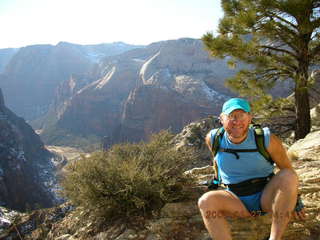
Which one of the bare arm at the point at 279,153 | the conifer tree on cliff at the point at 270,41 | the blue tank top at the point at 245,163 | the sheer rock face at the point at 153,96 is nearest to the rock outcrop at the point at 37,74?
the sheer rock face at the point at 153,96

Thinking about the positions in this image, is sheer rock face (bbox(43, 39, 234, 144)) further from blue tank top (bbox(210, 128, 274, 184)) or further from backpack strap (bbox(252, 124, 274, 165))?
backpack strap (bbox(252, 124, 274, 165))

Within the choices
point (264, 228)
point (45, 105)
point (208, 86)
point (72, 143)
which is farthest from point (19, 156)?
point (45, 105)

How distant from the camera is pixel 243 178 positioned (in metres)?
2.42

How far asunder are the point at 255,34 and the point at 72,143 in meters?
69.1

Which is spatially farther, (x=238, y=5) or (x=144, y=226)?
(x=238, y=5)

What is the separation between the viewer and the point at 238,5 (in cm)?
666

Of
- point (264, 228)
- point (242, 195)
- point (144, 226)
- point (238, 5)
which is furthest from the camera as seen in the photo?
point (238, 5)

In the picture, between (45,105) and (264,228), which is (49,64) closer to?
(45,105)

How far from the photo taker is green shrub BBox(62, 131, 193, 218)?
313 centimetres

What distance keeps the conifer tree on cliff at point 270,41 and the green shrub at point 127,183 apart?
11.3 feet

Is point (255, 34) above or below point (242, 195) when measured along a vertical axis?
above


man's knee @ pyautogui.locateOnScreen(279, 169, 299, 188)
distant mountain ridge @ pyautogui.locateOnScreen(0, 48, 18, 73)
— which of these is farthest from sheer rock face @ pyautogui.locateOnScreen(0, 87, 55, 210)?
distant mountain ridge @ pyautogui.locateOnScreen(0, 48, 18, 73)

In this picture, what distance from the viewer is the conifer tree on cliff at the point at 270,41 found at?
224 inches

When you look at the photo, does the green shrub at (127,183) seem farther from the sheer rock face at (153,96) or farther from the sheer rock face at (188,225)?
the sheer rock face at (153,96)
